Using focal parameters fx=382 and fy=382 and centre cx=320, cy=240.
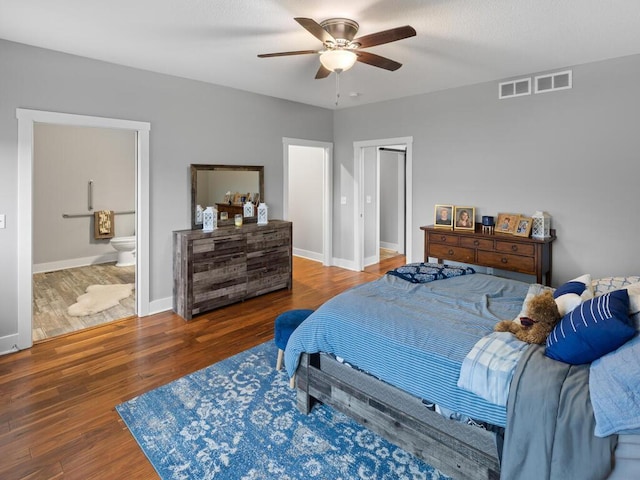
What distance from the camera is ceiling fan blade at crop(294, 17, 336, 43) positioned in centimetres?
225

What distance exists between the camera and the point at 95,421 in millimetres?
2344

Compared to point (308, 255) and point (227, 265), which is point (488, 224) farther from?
point (308, 255)

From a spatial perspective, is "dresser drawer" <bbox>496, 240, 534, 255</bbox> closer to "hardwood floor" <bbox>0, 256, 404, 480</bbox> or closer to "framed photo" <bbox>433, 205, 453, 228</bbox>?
"framed photo" <bbox>433, 205, 453, 228</bbox>

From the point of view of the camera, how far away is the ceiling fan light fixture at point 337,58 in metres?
2.75

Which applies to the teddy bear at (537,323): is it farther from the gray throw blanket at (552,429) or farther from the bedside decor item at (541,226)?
the bedside decor item at (541,226)

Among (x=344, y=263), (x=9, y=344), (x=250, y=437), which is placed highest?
(x=344, y=263)

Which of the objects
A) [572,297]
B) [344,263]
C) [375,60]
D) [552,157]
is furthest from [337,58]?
[344,263]

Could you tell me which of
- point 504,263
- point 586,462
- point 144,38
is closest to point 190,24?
point 144,38

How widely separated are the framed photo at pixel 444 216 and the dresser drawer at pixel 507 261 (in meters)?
0.66

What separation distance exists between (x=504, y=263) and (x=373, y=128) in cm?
278

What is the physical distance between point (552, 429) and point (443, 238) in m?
Result: 3.39

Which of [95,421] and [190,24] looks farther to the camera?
[190,24]

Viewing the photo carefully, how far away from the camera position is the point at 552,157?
409 centimetres

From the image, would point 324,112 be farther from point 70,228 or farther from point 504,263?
point 70,228
